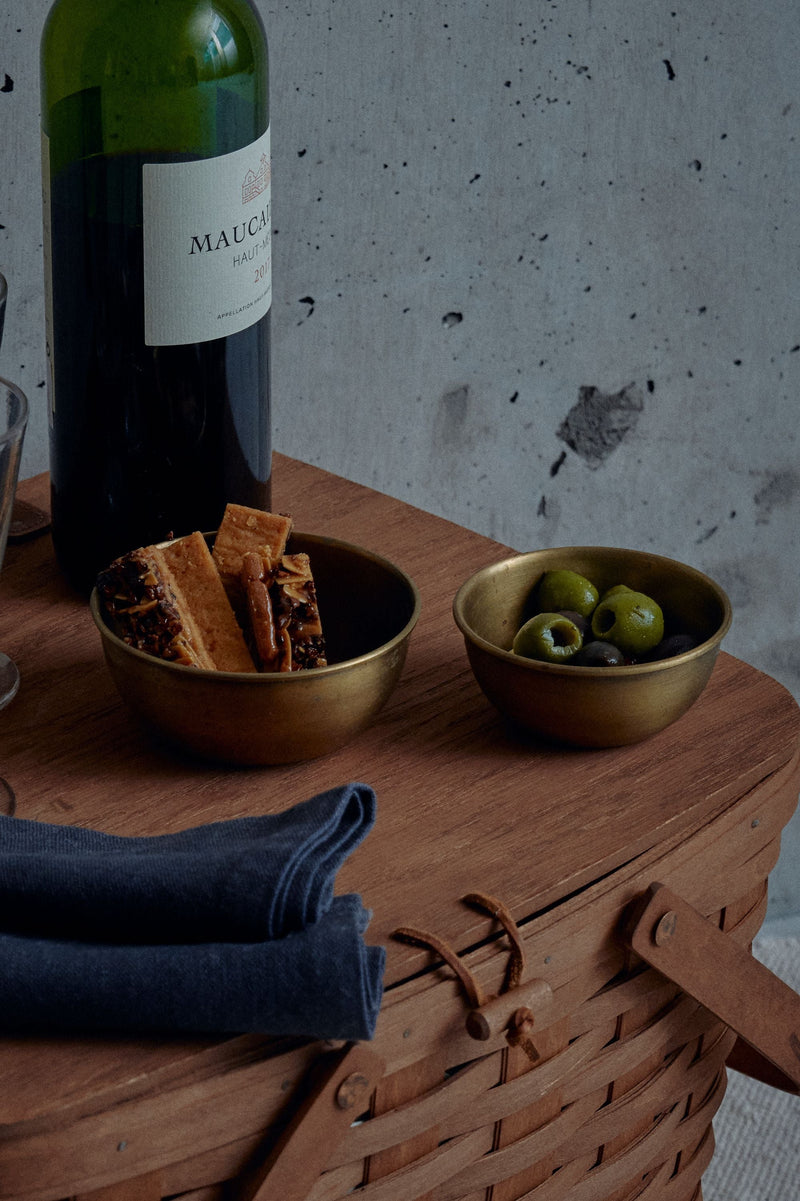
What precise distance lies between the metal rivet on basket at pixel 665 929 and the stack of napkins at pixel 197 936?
15cm

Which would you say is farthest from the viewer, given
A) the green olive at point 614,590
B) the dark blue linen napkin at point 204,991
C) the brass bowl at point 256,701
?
the green olive at point 614,590

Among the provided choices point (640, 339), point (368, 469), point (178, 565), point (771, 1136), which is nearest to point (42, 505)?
point (178, 565)

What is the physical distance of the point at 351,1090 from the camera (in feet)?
1.65

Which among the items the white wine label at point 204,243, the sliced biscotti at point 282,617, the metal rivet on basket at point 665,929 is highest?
the white wine label at point 204,243

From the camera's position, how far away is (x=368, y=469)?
1228mm

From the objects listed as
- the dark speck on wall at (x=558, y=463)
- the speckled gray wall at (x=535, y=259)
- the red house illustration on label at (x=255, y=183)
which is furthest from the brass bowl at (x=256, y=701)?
the dark speck on wall at (x=558, y=463)

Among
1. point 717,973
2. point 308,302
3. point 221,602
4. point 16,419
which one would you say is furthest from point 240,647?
point 308,302

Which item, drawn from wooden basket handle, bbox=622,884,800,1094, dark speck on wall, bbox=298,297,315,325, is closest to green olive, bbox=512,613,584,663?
wooden basket handle, bbox=622,884,800,1094

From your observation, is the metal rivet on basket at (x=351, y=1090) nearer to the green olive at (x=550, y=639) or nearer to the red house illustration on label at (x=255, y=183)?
the green olive at (x=550, y=639)

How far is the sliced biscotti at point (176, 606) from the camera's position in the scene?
62 cm

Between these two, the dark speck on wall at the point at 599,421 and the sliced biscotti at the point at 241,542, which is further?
the dark speck on wall at the point at 599,421

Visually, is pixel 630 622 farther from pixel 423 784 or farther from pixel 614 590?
pixel 423 784

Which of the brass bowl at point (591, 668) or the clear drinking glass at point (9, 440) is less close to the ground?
the clear drinking glass at point (9, 440)

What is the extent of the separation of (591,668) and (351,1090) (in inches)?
8.6
